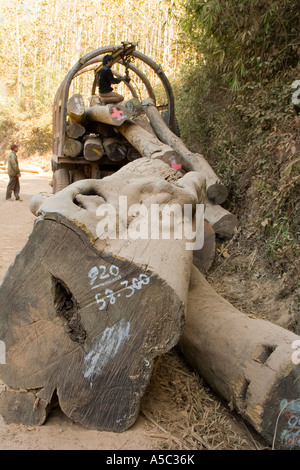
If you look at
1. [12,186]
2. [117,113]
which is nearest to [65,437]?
[117,113]

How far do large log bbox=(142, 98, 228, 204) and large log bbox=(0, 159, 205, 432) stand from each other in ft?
10.4

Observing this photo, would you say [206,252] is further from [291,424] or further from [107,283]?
[291,424]

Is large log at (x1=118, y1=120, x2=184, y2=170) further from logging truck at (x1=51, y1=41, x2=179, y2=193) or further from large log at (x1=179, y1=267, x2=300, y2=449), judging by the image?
large log at (x1=179, y1=267, x2=300, y2=449)

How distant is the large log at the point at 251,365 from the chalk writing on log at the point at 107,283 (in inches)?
31.0

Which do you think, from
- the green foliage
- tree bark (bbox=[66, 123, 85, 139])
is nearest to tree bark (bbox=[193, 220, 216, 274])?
the green foliage

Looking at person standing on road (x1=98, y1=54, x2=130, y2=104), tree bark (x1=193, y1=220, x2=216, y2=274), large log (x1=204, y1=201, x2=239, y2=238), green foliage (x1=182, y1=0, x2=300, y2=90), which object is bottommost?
tree bark (x1=193, y1=220, x2=216, y2=274)

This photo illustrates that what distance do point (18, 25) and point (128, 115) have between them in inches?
857

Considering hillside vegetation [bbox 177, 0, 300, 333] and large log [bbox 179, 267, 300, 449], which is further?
hillside vegetation [bbox 177, 0, 300, 333]

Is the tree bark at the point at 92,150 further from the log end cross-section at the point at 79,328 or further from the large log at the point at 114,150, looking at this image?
the log end cross-section at the point at 79,328

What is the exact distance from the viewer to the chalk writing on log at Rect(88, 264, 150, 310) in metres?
2.18

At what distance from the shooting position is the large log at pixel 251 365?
2.07 m

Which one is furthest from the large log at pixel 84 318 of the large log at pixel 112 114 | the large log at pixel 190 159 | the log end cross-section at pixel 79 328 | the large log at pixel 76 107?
the large log at pixel 76 107

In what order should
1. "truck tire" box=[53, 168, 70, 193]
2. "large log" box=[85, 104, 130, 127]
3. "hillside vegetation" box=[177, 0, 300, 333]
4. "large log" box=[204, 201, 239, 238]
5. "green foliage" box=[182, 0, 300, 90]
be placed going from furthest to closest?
"truck tire" box=[53, 168, 70, 193] → "large log" box=[85, 104, 130, 127] → "green foliage" box=[182, 0, 300, 90] → "large log" box=[204, 201, 239, 238] → "hillside vegetation" box=[177, 0, 300, 333]
